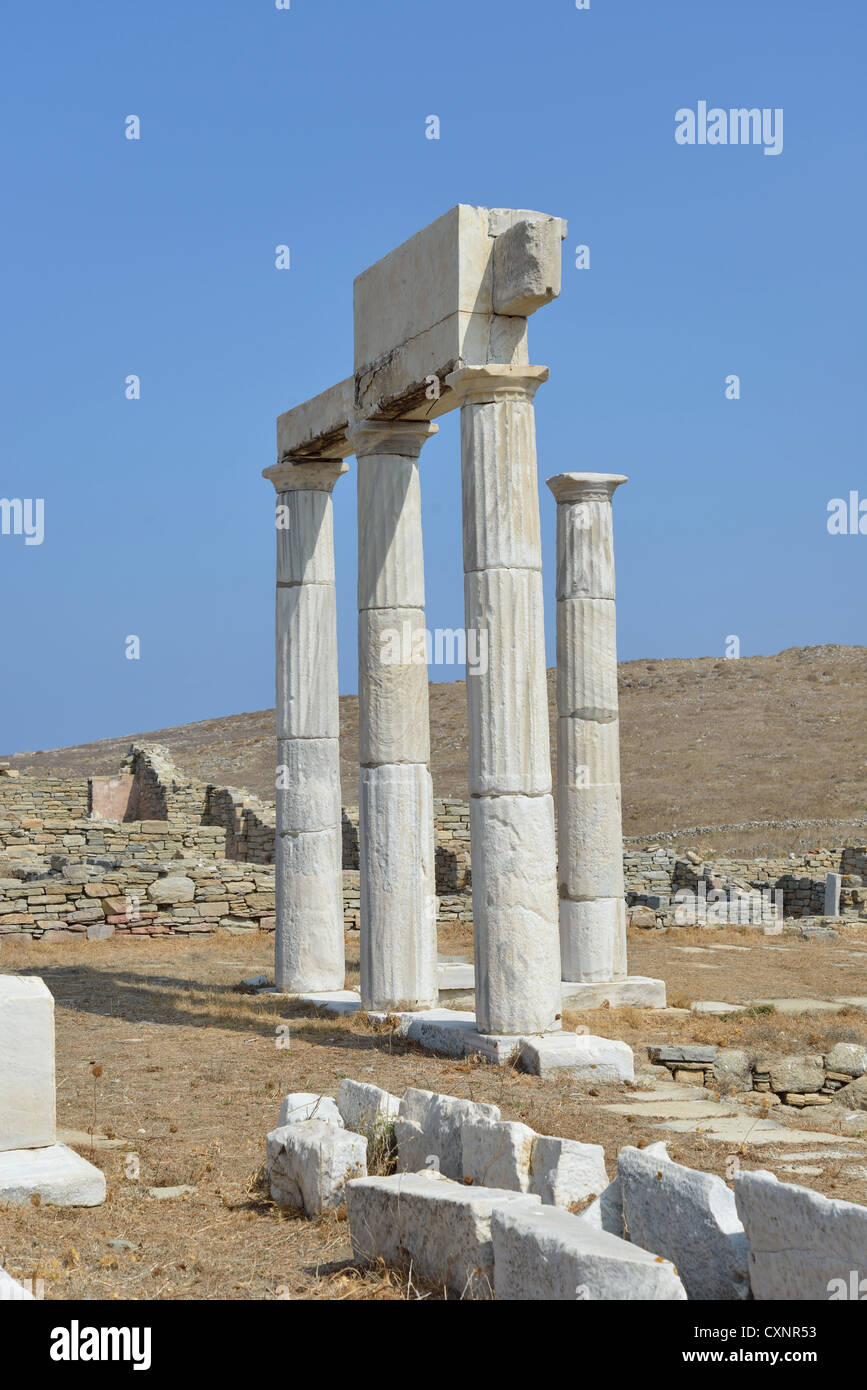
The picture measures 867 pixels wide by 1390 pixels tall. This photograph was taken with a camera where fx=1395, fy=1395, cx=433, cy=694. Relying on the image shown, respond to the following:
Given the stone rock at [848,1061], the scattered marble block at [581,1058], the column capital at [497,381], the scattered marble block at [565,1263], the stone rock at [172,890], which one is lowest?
the stone rock at [848,1061]

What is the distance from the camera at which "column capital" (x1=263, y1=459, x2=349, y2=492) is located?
14.1 meters

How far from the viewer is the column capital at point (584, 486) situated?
569 inches

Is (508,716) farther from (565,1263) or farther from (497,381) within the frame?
(565,1263)

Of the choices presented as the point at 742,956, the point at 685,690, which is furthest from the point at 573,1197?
the point at 685,690

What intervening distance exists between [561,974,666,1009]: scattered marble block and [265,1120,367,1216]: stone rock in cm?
696

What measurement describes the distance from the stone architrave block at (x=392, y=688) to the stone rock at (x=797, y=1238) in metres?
7.55

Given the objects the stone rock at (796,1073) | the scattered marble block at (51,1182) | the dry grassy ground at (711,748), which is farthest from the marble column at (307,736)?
A: the dry grassy ground at (711,748)

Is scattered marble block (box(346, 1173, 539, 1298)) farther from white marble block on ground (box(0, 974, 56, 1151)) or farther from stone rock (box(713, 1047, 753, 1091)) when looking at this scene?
stone rock (box(713, 1047, 753, 1091))

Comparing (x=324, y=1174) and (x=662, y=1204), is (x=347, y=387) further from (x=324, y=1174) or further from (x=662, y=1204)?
(x=662, y=1204)

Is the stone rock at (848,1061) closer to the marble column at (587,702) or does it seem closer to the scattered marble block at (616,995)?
the scattered marble block at (616,995)

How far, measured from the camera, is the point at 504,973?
9.98 meters

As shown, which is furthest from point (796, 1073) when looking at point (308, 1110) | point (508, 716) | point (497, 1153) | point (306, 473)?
point (306, 473)

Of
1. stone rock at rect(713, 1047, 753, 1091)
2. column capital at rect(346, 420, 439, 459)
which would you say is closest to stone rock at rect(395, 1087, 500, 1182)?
stone rock at rect(713, 1047, 753, 1091)
